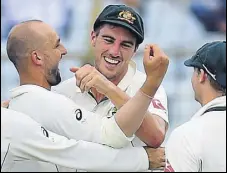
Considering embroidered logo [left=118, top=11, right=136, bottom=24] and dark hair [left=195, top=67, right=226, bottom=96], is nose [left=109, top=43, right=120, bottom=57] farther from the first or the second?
dark hair [left=195, top=67, right=226, bottom=96]

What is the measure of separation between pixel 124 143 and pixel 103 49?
536 mm

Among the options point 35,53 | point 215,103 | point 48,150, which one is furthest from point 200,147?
point 35,53

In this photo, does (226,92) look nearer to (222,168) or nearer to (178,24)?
(222,168)

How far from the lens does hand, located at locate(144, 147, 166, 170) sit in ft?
7.06

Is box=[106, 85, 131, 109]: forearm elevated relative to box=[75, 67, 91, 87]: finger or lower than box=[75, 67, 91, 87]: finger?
lower

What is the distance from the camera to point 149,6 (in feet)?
18.9

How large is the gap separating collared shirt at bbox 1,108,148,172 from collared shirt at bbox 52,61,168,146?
20 cm

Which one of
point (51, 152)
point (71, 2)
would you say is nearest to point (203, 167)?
point (51, 152)

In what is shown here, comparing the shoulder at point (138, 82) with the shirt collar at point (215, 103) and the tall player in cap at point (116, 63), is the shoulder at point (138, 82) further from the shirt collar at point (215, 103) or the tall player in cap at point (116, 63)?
the shirt collar at point (215, 103)

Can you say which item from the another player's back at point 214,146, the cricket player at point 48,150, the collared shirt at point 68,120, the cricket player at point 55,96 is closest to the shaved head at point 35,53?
the cricket player at point 55,96

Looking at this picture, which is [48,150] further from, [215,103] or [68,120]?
[215,103]

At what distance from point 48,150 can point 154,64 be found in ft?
1.60

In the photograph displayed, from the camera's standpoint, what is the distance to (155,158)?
2158 mm

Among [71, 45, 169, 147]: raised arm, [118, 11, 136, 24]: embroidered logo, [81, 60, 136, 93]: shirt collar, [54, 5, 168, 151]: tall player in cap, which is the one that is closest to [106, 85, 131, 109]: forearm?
[71, 45, 169, 147]: raised arm
